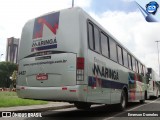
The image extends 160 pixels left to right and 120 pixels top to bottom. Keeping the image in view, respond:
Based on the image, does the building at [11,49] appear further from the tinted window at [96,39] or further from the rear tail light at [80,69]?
the rear tail light at [80,69]

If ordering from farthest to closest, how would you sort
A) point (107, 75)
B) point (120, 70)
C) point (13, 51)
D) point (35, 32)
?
point (13, 51) < point (120, 70) < point (107, 75) < point (35, 32)

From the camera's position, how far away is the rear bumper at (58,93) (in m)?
8.52

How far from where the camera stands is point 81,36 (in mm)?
8977

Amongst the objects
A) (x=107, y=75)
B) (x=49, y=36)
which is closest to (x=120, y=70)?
(x=107, y=75)

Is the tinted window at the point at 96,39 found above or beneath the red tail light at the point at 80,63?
above

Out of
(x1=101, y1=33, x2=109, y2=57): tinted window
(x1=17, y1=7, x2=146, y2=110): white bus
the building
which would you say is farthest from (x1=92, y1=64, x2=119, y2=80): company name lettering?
the building

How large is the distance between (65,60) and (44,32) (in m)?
1.52

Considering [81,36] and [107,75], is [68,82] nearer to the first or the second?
[81,36]

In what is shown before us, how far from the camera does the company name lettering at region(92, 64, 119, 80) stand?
9.79 m

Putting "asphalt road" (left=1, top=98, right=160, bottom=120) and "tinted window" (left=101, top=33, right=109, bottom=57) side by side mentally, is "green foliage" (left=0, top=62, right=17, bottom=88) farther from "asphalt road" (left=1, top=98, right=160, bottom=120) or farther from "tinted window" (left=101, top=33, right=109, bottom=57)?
"tinted window" (left=101, top=33, right=109, bottom=57)

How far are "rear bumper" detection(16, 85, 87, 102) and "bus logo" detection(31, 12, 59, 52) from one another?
1.45m

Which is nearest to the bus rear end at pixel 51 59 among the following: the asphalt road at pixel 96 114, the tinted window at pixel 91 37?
the tinted window at pixel 91 37

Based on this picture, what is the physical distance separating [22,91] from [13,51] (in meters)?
176

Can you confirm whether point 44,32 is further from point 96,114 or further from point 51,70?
point 96,114
